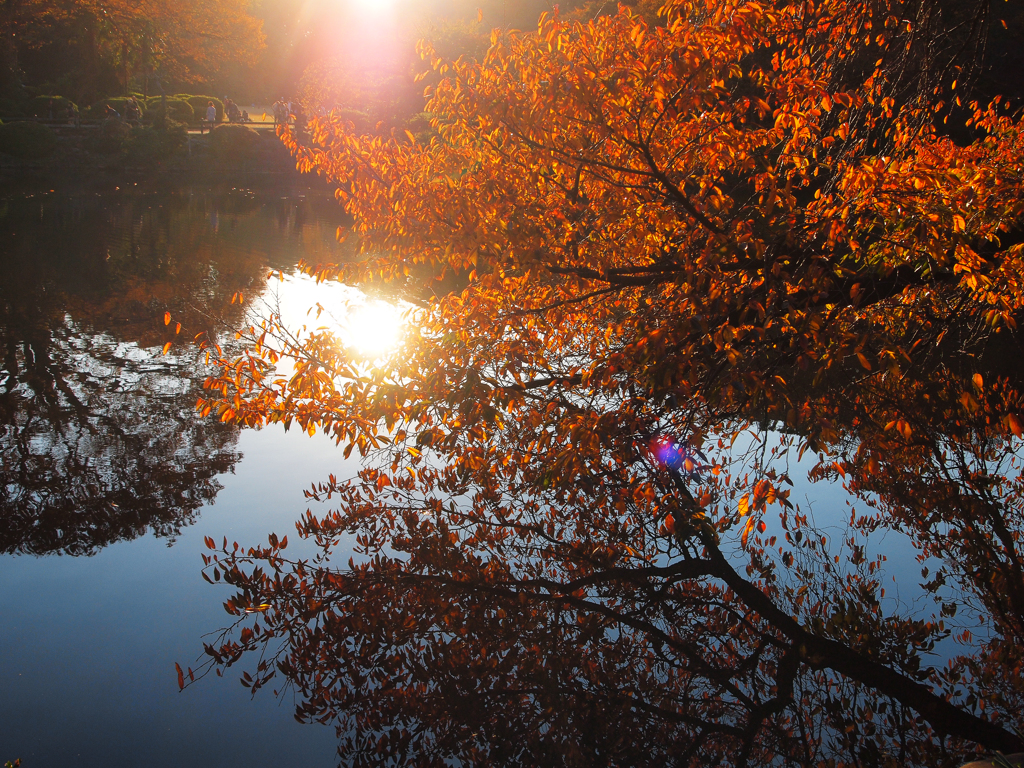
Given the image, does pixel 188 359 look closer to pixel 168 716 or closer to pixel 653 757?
pixel 168 716

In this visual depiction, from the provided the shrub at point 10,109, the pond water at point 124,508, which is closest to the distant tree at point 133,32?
the shrub at point 10,109

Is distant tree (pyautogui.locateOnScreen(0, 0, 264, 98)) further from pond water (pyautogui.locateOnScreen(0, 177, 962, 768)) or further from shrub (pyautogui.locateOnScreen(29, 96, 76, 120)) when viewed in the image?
pond water (pyautogui.locateOnScreen(0, 177, 962, 768))

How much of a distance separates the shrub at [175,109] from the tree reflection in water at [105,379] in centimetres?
2079

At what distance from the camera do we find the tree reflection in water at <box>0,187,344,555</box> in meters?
5.72

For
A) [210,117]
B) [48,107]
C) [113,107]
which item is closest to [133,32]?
[113,107]

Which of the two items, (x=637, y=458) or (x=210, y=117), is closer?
(x=637, y=458)

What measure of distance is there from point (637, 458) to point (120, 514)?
4022mm

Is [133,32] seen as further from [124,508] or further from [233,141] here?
[124,508]

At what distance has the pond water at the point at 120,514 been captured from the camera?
3586 millimetres

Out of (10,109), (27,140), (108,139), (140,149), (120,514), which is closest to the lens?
(120,514)

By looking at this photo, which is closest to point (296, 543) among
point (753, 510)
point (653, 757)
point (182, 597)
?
point (182, 597)

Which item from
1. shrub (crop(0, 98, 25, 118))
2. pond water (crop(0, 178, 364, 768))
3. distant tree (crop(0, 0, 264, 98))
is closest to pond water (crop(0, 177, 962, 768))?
pond water (crop(0, 178, 364, 768))

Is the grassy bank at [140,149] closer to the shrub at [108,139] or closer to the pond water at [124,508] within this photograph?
the shrub at [108,139]

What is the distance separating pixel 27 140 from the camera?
29.4 metres
